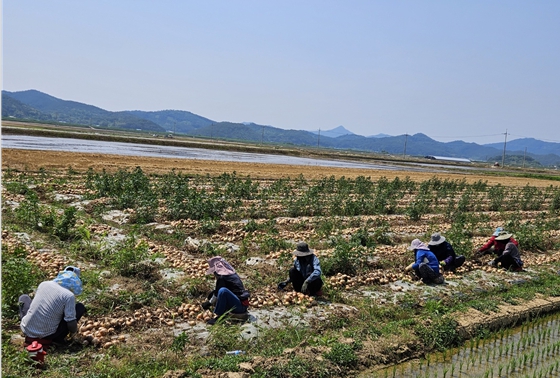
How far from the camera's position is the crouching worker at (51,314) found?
5.01m

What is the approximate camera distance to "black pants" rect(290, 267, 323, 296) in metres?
7.38

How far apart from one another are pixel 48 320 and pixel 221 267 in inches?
91.5

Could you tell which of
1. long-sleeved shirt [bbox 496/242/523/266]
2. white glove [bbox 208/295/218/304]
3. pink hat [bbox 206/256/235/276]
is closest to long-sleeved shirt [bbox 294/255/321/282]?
pink hat [bbox 206/256/235/276]

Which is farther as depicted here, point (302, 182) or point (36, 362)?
point (302, 182)

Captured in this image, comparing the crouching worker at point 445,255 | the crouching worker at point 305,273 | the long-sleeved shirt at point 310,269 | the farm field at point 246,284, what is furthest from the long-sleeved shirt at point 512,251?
the long-sleeved shirt at point 310,269

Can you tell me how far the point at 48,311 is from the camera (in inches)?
199

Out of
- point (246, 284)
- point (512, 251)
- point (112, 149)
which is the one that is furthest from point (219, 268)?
point (112, 149)

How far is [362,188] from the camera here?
67.5 ft

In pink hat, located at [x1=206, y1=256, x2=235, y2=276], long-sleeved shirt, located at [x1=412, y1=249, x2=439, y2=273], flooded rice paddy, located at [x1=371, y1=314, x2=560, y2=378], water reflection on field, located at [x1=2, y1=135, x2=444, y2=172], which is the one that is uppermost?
water reflection on field, located at [x1=2, y1=135, x2=444, y2=172]

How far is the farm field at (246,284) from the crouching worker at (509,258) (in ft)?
0.82

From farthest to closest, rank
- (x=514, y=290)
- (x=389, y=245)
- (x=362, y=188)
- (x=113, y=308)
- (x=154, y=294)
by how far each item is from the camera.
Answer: (x=362, y=188)
(x=389, y=245)
(x=514, y=290)
(x=154, y=294)
(x=113, y=308)

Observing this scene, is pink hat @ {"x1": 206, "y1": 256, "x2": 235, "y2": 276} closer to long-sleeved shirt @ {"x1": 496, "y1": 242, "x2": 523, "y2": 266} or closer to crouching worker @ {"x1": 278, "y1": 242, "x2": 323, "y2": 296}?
crouching worker @ {"x1": 278, "y1": 242, "x2": 323, "y2": 296}

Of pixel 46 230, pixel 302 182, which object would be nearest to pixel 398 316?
pixel 46 230

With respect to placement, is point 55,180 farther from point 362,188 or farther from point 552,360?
point 552,360
